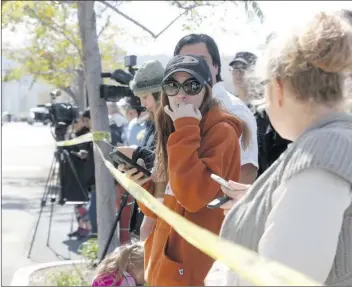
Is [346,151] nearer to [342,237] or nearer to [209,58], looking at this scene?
[342,237]

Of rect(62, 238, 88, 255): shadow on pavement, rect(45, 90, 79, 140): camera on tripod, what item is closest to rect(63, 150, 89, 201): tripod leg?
rect(45, 90, 79, 140): camera on tripod

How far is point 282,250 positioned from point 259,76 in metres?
0.51

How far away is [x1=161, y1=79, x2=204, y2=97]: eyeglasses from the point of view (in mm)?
2809

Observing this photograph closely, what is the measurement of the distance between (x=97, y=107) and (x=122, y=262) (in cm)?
216

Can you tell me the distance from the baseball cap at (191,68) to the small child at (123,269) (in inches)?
41.2

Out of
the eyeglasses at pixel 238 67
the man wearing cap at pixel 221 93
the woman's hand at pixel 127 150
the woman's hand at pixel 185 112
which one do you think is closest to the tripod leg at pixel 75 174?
the eyeglasses at pixel 238 67

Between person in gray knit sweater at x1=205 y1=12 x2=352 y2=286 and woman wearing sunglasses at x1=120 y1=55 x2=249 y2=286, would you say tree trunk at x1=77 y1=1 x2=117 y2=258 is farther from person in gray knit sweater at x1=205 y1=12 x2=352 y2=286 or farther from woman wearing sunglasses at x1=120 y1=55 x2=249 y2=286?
person in gray knit sweater at x1=205 y1=12 x2=352 y2=286

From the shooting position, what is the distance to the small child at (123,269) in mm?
3407

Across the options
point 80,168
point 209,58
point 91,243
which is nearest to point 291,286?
point 209,58

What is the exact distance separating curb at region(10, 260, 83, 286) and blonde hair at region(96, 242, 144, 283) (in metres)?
3.27

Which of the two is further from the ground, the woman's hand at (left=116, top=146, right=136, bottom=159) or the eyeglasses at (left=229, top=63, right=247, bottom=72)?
the eyeglasses at (left=229, top=63, right=247, bottom=72)

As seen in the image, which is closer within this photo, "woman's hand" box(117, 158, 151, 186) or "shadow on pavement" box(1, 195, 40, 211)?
"woman's hand" box(117, 158, 151, 186)

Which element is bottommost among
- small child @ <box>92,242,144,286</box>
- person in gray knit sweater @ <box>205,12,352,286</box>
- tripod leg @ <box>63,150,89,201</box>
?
tripod leg @ <box>63,150,89,201</box>

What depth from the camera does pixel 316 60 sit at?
1701 mm
